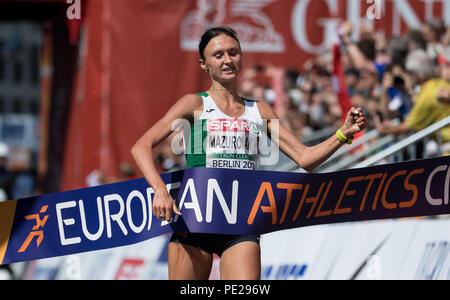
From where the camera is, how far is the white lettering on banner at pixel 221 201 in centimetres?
557

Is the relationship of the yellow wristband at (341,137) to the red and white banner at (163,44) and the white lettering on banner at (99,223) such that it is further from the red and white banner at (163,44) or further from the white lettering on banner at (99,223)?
the red and white banner at (163,44)

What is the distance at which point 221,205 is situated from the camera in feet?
18.5

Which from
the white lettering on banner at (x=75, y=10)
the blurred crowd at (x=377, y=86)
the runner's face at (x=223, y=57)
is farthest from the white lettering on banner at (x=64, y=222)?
the blurred crowd at (x=377, y=86)

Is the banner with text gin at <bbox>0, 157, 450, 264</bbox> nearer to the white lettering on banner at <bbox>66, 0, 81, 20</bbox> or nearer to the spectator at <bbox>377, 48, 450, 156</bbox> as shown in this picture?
the white lettering on banner at <bbox>66, 0, 81, 20</bbox>

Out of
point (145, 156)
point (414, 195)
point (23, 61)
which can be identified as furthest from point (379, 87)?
point (23, 61)

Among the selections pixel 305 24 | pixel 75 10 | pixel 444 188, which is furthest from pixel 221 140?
pixel 305 24

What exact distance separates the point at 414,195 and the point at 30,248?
2557 mm

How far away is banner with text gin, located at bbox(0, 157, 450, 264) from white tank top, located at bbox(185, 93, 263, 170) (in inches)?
3.1

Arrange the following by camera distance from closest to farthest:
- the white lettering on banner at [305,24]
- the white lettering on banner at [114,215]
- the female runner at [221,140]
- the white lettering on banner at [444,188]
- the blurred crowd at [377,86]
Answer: the female runner at [221,140] → the white lettering on banner at [444,188] → the white lettering on banner at [114,215] → the blurred crowd at [377,86] → the white lettering on banner at [305,24]

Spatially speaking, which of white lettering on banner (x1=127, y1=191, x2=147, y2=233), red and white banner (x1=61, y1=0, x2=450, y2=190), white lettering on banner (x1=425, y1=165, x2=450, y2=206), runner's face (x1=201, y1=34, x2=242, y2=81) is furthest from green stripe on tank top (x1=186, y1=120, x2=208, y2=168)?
red and white banner (x1=61, y1=0, x2=450, y2=190)

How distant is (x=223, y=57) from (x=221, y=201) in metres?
0.87

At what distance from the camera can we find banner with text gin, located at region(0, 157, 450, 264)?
5605 millimetres
